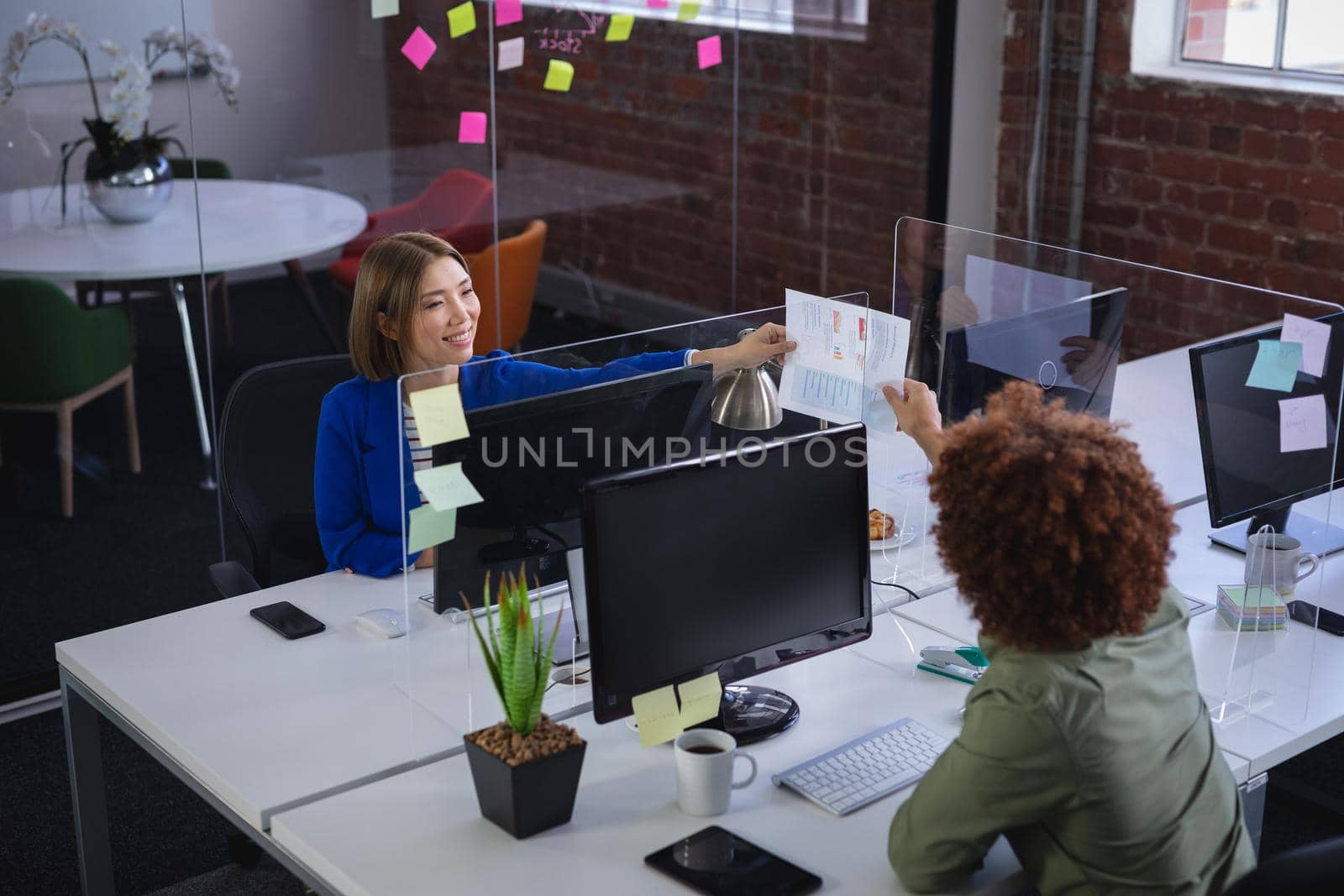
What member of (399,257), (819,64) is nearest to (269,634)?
(399,257)

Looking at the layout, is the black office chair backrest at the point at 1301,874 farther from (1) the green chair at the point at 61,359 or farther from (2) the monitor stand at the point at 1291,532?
(1) the green chair at the point at 61,359

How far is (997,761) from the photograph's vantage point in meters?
1.53

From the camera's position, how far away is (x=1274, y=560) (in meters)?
2.31

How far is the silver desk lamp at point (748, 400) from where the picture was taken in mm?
2123

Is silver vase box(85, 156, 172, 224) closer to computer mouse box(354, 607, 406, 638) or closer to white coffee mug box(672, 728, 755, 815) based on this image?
computer mouse box(354, 607, 406, 638)

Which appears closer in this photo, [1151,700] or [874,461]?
[1151,700]

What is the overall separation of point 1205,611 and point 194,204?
236cm

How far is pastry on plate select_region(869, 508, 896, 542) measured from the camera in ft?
8.64

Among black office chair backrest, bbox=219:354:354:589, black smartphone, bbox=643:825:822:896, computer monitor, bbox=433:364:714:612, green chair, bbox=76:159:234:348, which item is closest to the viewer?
black smartphone, bbox=643:825:822:896

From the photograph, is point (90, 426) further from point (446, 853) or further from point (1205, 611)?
point (1205, 611)

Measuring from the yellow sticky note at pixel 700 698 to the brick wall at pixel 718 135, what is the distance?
219cm

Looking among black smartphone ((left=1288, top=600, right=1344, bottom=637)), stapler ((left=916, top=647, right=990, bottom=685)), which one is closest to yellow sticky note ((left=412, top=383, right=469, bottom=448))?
stapler ((left=916, top=647, right=990, bottom=685))

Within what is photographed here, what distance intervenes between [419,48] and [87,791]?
203 centimetres

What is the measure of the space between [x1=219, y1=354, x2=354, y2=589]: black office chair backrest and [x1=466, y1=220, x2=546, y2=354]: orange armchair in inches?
40.3
